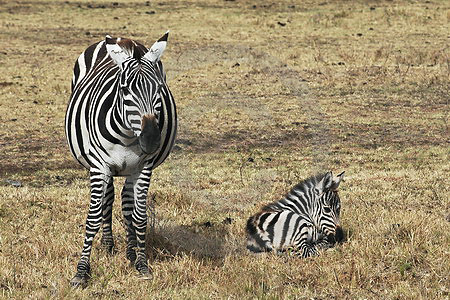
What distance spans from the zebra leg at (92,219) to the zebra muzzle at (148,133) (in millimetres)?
774

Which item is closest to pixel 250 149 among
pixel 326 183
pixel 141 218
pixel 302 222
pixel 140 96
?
pixel 326 183

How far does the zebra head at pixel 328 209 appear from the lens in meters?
7.01

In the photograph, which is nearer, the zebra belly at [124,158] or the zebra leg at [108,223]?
the zebra belly at [124,158]

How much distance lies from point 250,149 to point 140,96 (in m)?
7.50

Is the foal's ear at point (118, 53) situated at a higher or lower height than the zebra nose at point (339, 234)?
higher

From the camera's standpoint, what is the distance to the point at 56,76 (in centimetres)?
1905

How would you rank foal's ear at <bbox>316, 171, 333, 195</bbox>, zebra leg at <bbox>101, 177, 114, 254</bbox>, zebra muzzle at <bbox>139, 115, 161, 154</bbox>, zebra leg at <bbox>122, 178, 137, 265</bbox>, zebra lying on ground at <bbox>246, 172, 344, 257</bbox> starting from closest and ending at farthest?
zebra muzzle at <bbox>139, 115, 161, 154</bbox> < zebra leg at <bbox>122, 178, 137, 265</bbox> < zebra lying on ground at <bbox>246, 172, 344, 257</bbox> < zebra leg at <bbox>101, 177, 114, 254</bbox> < foal's ear at <bbox>316, 171, 333, 195</bbox>

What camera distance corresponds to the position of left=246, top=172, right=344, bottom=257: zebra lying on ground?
6.85 meters

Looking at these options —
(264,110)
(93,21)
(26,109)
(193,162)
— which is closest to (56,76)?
(26,109)

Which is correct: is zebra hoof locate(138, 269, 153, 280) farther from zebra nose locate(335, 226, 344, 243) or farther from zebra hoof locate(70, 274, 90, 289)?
zebra nose locate(335, 226, 344, 243)

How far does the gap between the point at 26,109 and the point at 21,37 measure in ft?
33.2

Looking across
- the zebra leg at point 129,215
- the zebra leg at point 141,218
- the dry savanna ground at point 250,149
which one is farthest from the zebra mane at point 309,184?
the zebra leg at point 141,218

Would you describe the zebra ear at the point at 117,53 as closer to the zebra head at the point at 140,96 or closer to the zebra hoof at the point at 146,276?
the zebra head at the point at 140,96

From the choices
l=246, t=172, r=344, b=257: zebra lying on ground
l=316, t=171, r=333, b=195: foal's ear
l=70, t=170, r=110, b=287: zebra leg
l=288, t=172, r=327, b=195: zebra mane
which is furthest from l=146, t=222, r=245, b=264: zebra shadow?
l=316, t=171, r=333, b=195: foal's ear
